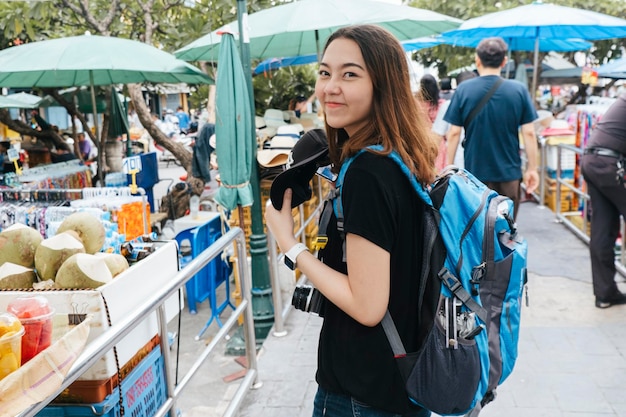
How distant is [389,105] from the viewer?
5.26 feet

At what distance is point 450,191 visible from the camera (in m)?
1.64

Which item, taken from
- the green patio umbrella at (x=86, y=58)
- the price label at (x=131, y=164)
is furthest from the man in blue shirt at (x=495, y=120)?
the green patio umbrella at (x=86, y=58)

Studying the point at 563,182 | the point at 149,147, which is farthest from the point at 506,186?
the point at 149,147

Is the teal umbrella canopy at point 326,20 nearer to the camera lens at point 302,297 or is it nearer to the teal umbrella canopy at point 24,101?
the camera lens at point 302,297

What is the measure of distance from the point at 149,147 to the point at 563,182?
15.0 m

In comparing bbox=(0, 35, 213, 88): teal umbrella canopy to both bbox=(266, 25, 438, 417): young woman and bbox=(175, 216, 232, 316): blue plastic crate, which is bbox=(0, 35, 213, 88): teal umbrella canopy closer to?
bbox=(175, 216, 232, 316): blue plastic crate

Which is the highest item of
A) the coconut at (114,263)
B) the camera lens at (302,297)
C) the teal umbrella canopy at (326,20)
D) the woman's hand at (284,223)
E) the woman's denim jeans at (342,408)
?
the teal umbrella canopy at (326,20)

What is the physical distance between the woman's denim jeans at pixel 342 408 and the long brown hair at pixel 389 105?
0.65 metres

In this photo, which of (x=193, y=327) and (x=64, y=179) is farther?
(x=64, y=179)

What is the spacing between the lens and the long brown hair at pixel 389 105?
160 cm

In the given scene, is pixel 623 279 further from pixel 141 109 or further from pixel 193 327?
pixel 141 109

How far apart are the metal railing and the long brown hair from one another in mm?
908

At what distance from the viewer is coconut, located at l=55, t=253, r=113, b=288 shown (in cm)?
218

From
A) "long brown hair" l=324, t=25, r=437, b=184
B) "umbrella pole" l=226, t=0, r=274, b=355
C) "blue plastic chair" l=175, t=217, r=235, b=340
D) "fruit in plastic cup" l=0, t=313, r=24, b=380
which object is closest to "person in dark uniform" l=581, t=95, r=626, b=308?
"umbrella pole" l=226, t=0, r=274, b=355
